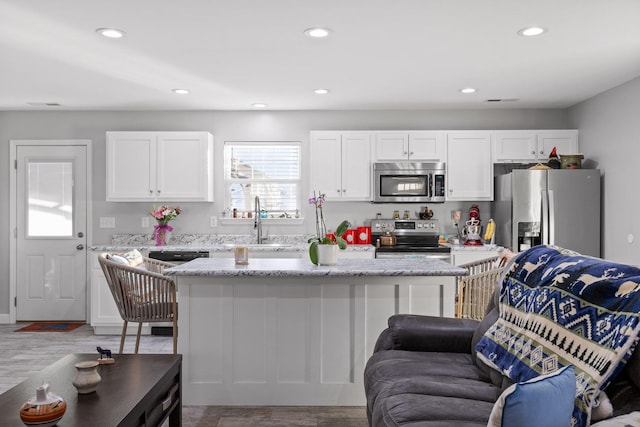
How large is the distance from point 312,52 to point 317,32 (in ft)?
1.34

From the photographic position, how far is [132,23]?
9.93 feet

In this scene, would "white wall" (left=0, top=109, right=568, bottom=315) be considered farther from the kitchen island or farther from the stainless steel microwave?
the kitchen island

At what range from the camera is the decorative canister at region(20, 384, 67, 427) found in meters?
1.55

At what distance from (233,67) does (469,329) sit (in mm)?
2753

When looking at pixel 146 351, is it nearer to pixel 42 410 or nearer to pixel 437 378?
pixel 42 410

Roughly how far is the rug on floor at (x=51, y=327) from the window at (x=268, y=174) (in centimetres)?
215

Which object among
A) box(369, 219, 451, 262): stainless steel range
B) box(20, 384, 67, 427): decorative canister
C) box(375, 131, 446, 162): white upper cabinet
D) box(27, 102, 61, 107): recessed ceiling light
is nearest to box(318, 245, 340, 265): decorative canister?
box(20, 384, 67, 427): decorative canister

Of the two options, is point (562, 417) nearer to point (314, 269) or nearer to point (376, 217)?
point (314, 269)

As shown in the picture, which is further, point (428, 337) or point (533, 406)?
point (428, 337)

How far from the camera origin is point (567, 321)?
5.04 feet

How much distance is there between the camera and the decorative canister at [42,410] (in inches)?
60.9

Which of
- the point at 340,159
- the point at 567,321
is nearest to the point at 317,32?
the point at 340,159

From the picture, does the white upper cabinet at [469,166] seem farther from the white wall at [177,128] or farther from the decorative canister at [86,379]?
the decorative canister at [86,379]

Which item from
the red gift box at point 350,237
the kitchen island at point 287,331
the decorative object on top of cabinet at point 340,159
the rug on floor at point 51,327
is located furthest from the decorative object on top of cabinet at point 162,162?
the kitchen island at point 287,331
